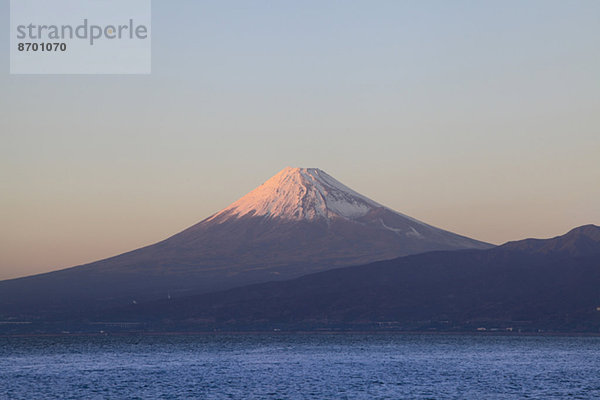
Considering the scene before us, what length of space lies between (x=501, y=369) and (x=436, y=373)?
1209 cm

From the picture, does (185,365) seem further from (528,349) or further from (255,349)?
(528,349)

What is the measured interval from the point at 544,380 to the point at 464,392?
19.6 meters

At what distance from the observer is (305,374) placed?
4847 inches

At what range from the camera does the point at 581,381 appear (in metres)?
110

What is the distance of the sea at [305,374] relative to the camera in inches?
3750

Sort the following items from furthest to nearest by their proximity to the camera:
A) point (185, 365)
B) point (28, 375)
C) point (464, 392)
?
point (185, 365), point (28, 375), point (464, 392)

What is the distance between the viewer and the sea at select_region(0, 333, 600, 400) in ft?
313

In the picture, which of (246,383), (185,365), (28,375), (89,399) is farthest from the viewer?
(185,365)

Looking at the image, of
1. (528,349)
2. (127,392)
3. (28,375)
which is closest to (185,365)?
(28,375)

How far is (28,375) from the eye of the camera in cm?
12556

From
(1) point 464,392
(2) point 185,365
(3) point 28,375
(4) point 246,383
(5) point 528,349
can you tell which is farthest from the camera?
(5) point 528,349

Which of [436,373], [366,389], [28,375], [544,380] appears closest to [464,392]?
[366,389]

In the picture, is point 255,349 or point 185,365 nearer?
point 185,365

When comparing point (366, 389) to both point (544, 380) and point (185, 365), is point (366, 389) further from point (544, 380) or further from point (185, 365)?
point (185, 365)
